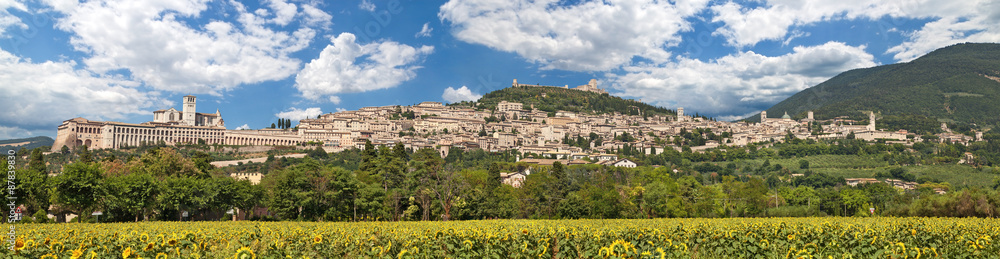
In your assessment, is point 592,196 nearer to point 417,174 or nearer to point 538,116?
point 417,174

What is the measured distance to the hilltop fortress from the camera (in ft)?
454

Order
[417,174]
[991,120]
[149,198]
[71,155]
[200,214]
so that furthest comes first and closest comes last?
[991,120] → [71,155] → [417,174] → [200,214] → [149,198]

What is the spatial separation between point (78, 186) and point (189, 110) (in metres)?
142

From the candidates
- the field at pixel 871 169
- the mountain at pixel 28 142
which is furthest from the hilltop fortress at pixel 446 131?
the mountain at pixel 28 142

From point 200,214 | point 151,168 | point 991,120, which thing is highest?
point 991,120

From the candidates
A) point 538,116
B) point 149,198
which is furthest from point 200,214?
point 538,116

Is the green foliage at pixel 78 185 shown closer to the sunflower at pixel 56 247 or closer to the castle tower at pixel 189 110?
the sunflower at pixel 56 247

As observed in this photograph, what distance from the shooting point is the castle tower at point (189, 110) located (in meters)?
163

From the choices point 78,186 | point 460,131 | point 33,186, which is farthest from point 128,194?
point 460,131

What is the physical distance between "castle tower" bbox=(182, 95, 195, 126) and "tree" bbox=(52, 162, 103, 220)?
139 meters

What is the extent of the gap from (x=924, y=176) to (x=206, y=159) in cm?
11521

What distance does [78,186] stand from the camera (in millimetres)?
35562

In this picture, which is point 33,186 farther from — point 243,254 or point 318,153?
point 318,153

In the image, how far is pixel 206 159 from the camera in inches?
2176
